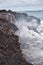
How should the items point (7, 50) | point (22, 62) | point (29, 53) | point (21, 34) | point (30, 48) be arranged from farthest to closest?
1. point (21, 34)
2. point (30, 48)
3. point (29, 53)
4. point (7, 50)
5. point (22, 62)

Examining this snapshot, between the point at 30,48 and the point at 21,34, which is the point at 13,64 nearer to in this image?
the point at 30,48

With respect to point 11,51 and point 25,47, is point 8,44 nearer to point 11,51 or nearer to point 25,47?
point 11,51

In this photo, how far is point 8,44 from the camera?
1303cm

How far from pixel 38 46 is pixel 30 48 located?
0.99 meters

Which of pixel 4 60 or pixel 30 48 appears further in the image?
pixel 30 48

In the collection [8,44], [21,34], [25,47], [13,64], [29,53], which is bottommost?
[13,64]

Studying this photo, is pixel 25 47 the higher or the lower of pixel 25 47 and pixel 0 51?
the higher

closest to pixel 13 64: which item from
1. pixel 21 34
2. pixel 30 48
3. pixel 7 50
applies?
pixel 7 50

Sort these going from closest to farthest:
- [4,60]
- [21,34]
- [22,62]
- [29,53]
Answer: [4,60], [22,62], [29,53], [21,34]

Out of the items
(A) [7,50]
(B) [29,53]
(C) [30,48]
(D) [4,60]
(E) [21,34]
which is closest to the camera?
(D) [4,60]

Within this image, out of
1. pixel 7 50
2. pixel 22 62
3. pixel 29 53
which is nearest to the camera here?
pixel 22 62

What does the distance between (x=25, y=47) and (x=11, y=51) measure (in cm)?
938

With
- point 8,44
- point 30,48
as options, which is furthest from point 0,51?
point 30,48

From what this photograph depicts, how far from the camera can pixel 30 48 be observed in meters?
21.2
